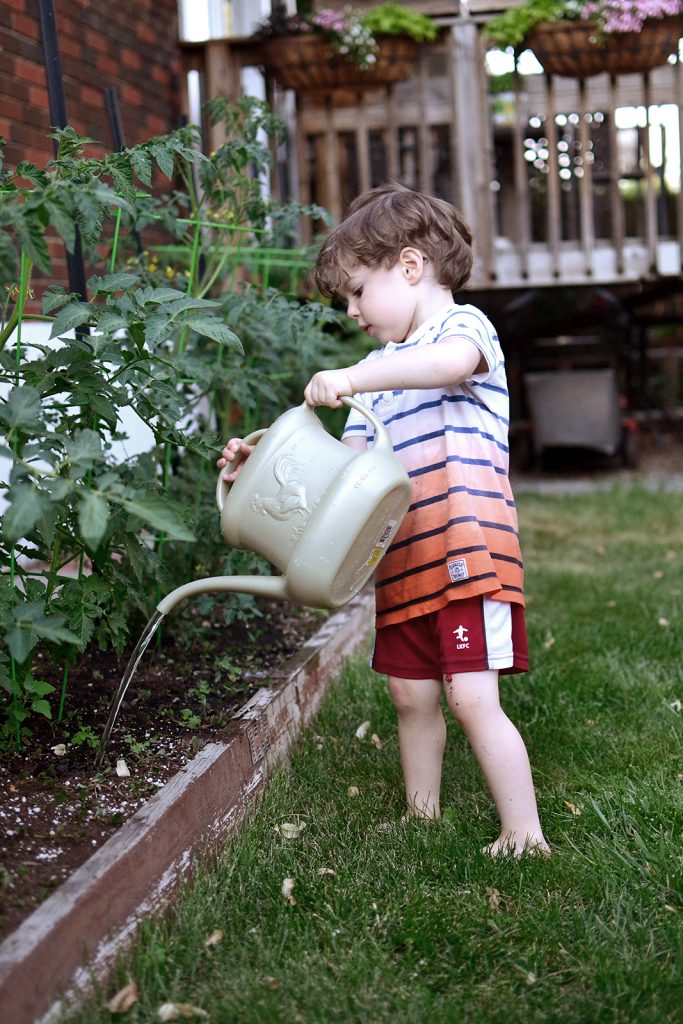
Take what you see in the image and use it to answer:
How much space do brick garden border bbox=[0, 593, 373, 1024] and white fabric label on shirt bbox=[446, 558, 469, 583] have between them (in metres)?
0.52

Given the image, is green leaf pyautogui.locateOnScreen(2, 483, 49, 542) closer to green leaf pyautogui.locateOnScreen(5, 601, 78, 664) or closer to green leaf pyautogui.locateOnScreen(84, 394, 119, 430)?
green leaf pyautogui.locateOnScreen(5, 601, 78, 664)

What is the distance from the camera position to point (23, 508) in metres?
1.42

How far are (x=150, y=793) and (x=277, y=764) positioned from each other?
1.60ft

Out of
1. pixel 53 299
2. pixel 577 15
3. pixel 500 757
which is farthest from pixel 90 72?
pixel 500 757

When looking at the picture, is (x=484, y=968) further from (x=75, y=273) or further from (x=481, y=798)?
(x=75, y=273)

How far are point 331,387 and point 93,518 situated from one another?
55 centimetres

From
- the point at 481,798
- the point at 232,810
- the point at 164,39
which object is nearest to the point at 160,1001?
the point at 232,810

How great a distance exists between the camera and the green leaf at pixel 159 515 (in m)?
1.38

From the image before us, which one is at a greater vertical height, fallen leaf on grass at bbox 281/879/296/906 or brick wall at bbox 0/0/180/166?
brick wall at bbox 0/0/180/166

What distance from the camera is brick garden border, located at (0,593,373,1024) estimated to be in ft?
4.34

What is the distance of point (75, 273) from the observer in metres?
2.35

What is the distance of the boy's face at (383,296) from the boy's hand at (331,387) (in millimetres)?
301

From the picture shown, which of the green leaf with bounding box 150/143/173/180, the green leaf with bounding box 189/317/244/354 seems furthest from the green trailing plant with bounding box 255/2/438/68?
the green leaf with bounding box 189/317/244/354

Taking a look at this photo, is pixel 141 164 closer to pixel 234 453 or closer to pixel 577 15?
pixel 234 453
